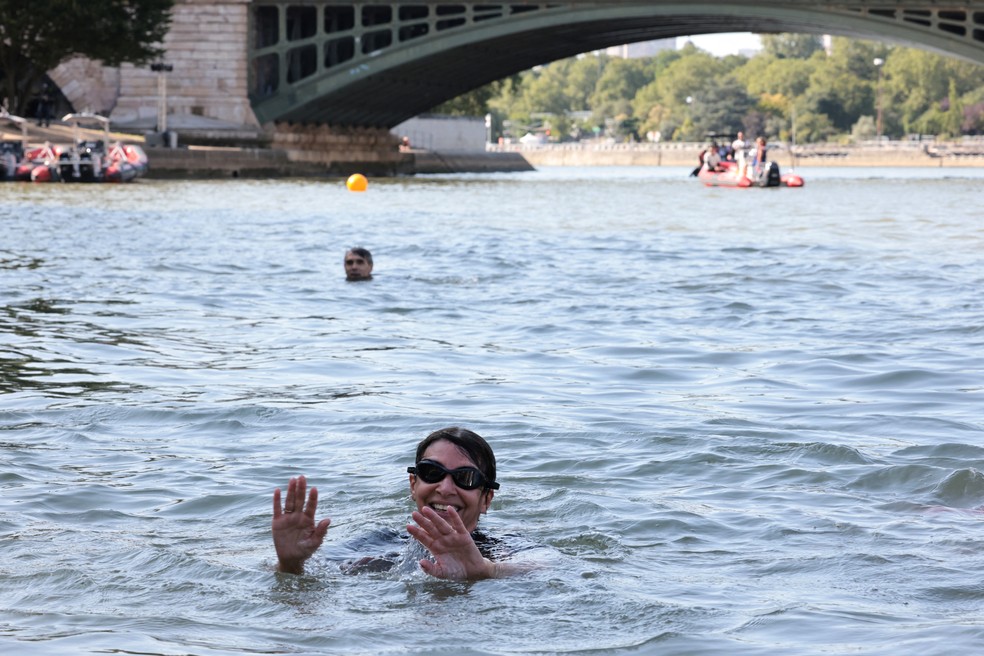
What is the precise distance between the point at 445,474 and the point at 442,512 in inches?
5.0

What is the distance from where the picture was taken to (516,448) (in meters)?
8.39

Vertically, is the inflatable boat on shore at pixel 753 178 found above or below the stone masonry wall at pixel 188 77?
below

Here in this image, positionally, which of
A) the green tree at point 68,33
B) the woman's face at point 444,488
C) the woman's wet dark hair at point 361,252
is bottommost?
the woman's wet dark hair at point 361,252

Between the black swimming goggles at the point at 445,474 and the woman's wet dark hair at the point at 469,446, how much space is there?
4 centimetres

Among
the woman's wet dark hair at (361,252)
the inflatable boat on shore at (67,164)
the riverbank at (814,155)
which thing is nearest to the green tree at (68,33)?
the inflatable boat on shore at (67,164)

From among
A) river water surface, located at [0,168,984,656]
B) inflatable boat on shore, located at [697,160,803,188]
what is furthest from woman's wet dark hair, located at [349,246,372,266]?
inflatable boat on shore, located at [697,160,803,188]

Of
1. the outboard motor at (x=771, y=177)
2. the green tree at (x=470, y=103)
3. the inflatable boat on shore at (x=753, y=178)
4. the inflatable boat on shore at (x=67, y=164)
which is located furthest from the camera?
the green tree at (x=470, y=103)

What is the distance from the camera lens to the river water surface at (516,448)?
17.5 feet

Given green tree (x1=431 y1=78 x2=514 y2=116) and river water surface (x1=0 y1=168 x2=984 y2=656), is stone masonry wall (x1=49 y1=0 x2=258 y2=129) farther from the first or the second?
river water surface (x1=0 y1=168 x2=984 y2=656)

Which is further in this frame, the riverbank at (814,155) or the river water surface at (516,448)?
the riverbank at (814,155)

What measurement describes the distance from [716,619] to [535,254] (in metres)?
16.4

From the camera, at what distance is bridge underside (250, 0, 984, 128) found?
51.6 meters

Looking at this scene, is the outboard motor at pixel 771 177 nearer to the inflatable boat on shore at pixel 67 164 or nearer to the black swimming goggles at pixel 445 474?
the inflatable boat on shore at pixel 67 164

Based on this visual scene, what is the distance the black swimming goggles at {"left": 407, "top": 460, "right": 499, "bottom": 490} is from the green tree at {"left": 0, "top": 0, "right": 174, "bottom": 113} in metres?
47.1
